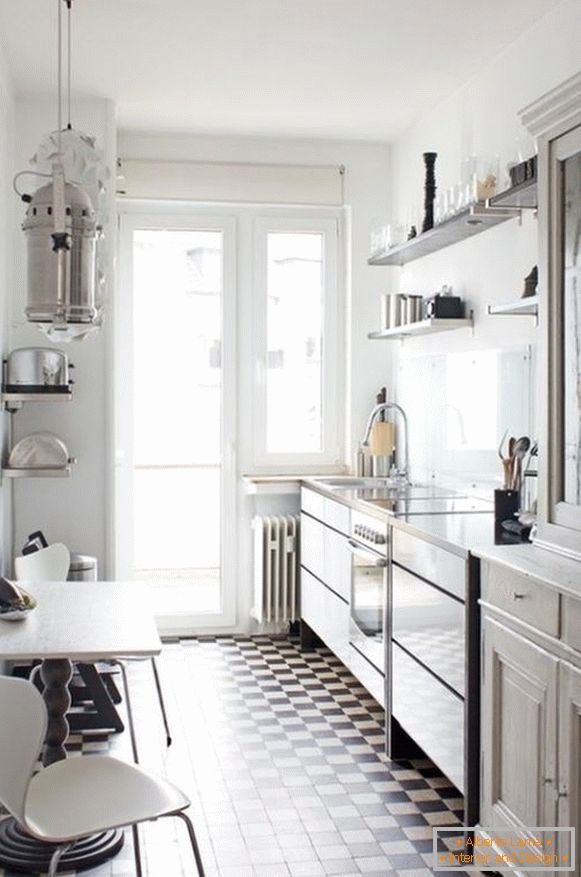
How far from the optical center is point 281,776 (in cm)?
375

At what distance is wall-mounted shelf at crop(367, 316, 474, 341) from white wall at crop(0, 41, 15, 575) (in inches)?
75.5

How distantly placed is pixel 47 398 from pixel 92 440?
51cm

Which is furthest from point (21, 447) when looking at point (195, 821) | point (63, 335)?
point (195, 821)

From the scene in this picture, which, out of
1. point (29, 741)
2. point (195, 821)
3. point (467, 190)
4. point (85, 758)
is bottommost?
point (195, 821)

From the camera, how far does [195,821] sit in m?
3.36

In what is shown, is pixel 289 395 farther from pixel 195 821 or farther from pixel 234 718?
pixel 195 821

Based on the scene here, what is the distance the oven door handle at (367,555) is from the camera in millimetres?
3985

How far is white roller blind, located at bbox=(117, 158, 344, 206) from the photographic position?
18.6 feet

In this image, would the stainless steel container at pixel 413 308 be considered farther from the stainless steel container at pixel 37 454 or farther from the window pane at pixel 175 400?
the stainless steel container at pixel 37 454

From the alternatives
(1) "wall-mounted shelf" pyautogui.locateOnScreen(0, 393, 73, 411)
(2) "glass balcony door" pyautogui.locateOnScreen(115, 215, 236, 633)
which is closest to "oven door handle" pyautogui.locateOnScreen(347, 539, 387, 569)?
(1) "wall-mounted shelf" pyautogui.locateOnScreen(0, 393, 73, 411)

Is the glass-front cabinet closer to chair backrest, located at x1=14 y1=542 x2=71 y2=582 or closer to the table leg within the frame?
the table leg

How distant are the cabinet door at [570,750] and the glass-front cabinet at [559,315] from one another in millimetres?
467

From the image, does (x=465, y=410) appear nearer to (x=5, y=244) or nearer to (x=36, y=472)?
(x=36, y=472)

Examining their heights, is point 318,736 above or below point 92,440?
below
